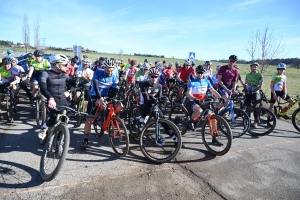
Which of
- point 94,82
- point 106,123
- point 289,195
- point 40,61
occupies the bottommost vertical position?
point 289,195

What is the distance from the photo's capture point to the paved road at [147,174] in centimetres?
308

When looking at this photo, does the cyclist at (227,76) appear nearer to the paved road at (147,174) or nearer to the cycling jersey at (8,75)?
the paved road at (147,174)

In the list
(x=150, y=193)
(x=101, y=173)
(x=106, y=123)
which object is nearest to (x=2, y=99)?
(x=106, y=123)

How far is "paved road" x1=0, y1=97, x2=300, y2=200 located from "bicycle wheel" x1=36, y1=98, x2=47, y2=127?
52 centimetres

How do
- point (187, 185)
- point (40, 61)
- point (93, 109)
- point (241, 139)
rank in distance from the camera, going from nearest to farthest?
point (187, 185), point (93, 109), point (241, 139), point (40, 61)

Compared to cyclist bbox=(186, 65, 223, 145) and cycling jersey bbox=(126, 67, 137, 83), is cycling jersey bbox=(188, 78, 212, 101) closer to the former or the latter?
cyclist bbox=(186, 65, 223, 145)

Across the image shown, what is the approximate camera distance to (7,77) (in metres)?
6.38

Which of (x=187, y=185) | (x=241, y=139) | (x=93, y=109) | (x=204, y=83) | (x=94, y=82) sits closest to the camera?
(x=187, y=185)

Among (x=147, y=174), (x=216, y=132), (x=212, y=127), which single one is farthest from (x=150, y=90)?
(x=147, y=174)

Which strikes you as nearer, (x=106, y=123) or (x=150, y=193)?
(x=150, y=193)

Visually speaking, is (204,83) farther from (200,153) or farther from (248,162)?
(248,162)

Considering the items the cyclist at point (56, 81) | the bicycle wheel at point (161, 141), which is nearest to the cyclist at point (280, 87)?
the bicycle wheel at point (161, 141)

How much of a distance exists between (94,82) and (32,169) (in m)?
2.05

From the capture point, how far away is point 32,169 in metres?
3.55
